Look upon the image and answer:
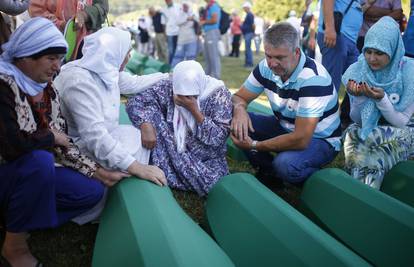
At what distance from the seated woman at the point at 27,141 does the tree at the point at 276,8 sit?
26.6 metres

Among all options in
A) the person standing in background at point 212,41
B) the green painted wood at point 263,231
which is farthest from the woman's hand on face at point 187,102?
the person standing in background at point 212,41

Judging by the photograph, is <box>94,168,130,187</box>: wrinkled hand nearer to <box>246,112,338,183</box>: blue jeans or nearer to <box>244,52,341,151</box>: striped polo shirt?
<box>246,112,338,183</box>: blue jeans

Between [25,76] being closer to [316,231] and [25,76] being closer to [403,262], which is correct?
[316,231]

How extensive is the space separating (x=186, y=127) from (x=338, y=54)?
1.69m

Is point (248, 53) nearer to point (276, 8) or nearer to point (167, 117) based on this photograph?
point (167, 117)

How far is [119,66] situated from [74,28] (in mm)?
1057

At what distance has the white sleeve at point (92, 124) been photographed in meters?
2.13

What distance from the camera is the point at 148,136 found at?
2594 millimetres

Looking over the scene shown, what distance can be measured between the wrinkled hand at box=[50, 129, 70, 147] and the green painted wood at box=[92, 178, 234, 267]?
34 cm

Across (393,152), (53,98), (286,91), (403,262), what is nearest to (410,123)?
(393,152)

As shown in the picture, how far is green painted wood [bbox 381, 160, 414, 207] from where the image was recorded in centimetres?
243

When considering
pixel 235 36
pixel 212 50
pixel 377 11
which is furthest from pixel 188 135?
pixel 235 36

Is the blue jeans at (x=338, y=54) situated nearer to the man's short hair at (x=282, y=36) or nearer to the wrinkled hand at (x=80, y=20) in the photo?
the man's short hair at (x=282, y=36)

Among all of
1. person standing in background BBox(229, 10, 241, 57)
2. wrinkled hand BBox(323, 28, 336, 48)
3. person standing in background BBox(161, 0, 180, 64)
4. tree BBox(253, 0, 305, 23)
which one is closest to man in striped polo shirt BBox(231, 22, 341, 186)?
wrinkled hand BBox(323, 28, 336, 48)
